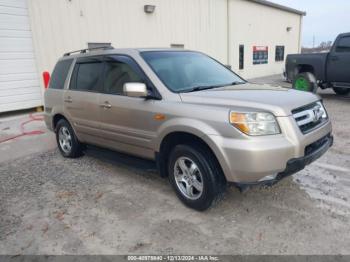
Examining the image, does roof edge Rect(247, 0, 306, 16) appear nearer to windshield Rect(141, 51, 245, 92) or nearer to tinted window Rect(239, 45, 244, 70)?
tinted window Rect(239, 45, 244, 70)

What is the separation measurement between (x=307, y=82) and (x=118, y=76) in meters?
8.31

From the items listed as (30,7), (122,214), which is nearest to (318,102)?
(122,214)

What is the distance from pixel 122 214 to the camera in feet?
12.0

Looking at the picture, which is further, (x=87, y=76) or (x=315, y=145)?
(x=87, y=76)

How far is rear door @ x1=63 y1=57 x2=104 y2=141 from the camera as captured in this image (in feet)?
15.5

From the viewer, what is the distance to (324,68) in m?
10.4

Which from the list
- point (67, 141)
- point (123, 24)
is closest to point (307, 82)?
point (123, 24)

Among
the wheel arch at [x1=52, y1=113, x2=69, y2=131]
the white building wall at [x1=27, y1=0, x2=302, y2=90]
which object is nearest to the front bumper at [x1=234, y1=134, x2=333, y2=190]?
the wheel arch at [x1=52, y1=113, x2=69, y2=131]

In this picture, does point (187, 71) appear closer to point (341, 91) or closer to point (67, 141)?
point (67, 141)

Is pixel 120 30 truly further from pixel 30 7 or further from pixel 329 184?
pixel 329 184

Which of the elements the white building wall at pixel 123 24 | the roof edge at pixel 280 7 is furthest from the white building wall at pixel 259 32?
the white building wall at pixel 123 24

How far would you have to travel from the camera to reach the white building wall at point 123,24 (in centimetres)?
990

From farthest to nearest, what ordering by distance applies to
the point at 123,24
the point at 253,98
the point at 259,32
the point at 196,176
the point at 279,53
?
the point at 279,53 < the point at 259,32 < the point at 123,24 < the point at 196,176 < the point at 253,98

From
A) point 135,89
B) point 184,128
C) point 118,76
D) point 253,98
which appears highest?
point 118,76
